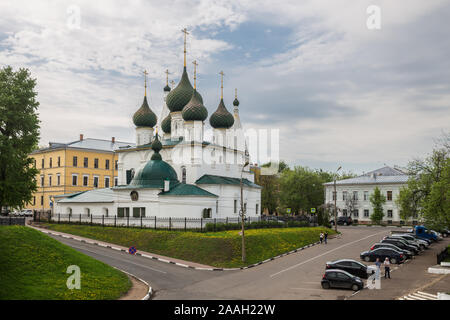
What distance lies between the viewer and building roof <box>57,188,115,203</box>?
4503 cm

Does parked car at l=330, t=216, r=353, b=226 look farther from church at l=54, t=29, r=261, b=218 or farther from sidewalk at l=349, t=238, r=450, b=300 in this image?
sidewalk at l=349, t=238, r=450, b=300

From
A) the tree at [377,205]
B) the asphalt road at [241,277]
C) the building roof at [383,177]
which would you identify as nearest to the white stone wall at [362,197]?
the building roof at [383,177]

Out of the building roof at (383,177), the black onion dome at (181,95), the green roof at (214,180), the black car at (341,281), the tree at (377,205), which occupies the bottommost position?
the black car at (341,281)

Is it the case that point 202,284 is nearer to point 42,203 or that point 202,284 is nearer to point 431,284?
point 431,284

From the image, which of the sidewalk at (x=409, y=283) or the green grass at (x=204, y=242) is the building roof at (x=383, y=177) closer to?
the green grass at (x=204, y=242)

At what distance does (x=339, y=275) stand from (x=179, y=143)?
27879 mm

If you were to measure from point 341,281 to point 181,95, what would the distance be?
1290 inches

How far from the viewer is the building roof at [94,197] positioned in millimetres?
45031

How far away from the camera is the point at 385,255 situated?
1205 inches

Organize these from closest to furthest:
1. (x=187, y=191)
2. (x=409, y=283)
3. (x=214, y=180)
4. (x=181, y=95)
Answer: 1. (x=409, y=283)
2. (x=187, y=191)
3. (x=214, y=180)
4. (x=181, y=95)

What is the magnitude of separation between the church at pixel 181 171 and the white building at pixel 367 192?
22.5 meters

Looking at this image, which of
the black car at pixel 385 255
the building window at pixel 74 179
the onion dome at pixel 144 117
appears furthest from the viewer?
the building window at pixel 74 179

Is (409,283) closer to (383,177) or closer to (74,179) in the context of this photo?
(383,177)

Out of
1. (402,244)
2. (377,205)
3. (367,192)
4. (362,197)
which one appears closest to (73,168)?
(362,197)
